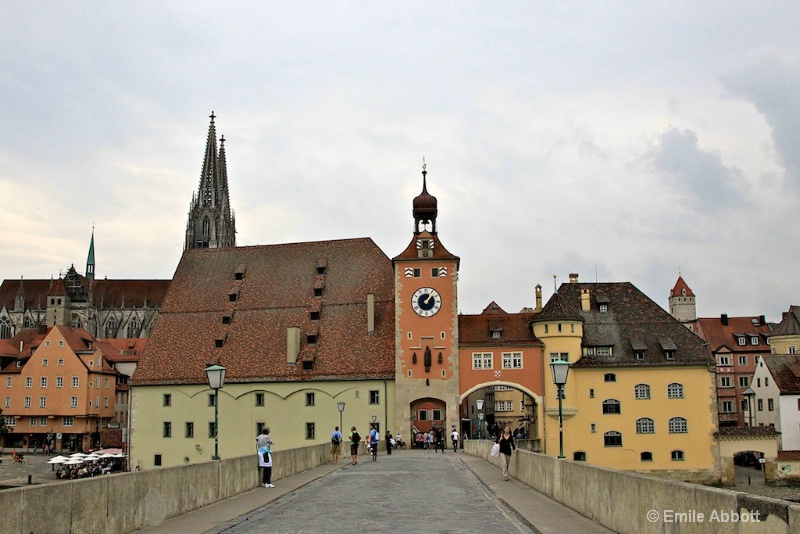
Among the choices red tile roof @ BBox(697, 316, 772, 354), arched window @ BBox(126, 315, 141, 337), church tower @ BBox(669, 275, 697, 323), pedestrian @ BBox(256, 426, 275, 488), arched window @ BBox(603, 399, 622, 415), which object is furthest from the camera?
arched window @ BBox(126, 315, 141, 337)

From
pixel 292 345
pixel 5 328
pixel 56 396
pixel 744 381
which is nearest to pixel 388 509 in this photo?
pixel 292 345

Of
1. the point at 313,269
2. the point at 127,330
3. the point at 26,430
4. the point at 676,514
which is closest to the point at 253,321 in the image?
the point at 313,269

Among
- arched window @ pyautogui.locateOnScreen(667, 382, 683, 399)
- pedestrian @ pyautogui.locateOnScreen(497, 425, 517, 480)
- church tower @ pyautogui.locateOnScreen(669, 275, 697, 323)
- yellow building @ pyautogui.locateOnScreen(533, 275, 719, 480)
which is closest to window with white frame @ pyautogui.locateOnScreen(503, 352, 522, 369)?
yellow building @ pyautogui.locateOnScreen(533, 275, 719, 480)

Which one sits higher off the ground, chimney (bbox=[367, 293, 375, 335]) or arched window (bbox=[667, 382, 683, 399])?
chimney (bbox=[367, 293, 375, 335])

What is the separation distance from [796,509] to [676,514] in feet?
11.7

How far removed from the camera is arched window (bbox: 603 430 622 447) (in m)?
73.9

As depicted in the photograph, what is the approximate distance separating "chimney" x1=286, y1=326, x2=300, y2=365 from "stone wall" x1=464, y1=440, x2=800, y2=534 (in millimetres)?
52938

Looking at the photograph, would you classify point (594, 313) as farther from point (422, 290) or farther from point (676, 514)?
point (676, 514)

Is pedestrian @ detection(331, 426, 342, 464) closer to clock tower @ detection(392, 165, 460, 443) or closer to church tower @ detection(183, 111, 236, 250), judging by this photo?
clock tower @ detection(392, 165, 460, 443)

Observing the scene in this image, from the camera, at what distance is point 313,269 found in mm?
82750

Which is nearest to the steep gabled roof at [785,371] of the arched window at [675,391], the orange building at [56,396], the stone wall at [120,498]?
the arched window at [675,391]

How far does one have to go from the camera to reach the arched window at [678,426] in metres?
73.9

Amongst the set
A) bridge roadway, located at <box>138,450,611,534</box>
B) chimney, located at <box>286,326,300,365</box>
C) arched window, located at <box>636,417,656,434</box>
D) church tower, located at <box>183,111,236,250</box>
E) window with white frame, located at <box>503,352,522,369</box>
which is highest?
church tower, located at <box>183,111,236,250</box>

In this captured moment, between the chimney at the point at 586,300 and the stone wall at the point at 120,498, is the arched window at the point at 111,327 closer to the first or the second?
the chimney at the point at 586,300
